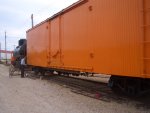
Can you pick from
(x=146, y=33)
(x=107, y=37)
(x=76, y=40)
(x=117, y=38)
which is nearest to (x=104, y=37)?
(x=107, y=37)

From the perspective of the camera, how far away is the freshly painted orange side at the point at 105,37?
8.32 m

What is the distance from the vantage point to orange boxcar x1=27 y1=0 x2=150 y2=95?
8.33 metres

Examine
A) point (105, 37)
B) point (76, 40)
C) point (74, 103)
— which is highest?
point (76, 40)

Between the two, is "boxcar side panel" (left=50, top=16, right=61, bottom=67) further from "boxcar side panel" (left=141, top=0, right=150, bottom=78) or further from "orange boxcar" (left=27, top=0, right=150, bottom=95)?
"boxcar side panel" (left=141, top=0, right=150, bottom=78)

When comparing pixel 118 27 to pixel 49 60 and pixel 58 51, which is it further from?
pixel 49 60

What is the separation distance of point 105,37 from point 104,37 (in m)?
0.07

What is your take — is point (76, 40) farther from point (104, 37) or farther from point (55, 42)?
point (55, 42)

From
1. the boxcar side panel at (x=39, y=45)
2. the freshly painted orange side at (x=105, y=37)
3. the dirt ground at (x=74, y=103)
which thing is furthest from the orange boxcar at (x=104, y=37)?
the boxcar side panel at (x=39, y=45)

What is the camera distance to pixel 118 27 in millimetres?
9320

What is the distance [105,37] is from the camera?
10.1 meters

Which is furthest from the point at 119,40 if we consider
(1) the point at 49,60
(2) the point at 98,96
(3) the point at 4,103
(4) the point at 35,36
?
(4) the point at 35,36

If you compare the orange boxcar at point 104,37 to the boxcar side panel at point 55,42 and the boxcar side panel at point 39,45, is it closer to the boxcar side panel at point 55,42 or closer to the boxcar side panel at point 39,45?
the boxcar side panel at point 55,42

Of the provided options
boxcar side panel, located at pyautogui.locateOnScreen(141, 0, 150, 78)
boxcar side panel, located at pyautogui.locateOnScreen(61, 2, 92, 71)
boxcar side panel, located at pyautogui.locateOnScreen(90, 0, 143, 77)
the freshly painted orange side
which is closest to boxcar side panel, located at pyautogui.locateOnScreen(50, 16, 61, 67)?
the freshly painted orange side

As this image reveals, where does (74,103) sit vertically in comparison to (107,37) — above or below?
below
